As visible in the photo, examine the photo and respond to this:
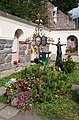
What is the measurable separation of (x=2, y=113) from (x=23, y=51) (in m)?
6.26

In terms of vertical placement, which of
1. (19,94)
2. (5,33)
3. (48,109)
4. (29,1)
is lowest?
(48,109)

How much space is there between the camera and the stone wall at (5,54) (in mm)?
7504

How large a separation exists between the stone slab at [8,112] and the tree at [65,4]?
29.3 m

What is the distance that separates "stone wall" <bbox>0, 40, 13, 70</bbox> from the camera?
750cm

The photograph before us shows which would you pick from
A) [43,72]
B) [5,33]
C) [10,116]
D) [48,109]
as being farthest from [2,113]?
[5,33]

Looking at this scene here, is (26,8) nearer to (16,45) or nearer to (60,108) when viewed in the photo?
(16,45)

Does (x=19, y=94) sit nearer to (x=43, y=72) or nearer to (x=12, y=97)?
(x=12, y=97)

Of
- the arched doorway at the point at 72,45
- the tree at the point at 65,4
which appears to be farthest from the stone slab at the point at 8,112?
the tree at the point at 65,4

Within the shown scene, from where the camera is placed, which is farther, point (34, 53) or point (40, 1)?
point (40, 1)

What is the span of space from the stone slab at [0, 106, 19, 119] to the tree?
2927 cm

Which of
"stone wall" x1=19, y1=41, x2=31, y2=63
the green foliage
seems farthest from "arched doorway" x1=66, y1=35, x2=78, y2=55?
"stone wall" x1=19, y1=41, x2=31, y2=63

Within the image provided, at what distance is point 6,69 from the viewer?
306 inches

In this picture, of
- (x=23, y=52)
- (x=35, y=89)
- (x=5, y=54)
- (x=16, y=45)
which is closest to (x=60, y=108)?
(x=35, y=89)

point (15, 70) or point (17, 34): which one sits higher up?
point (17, 34)
